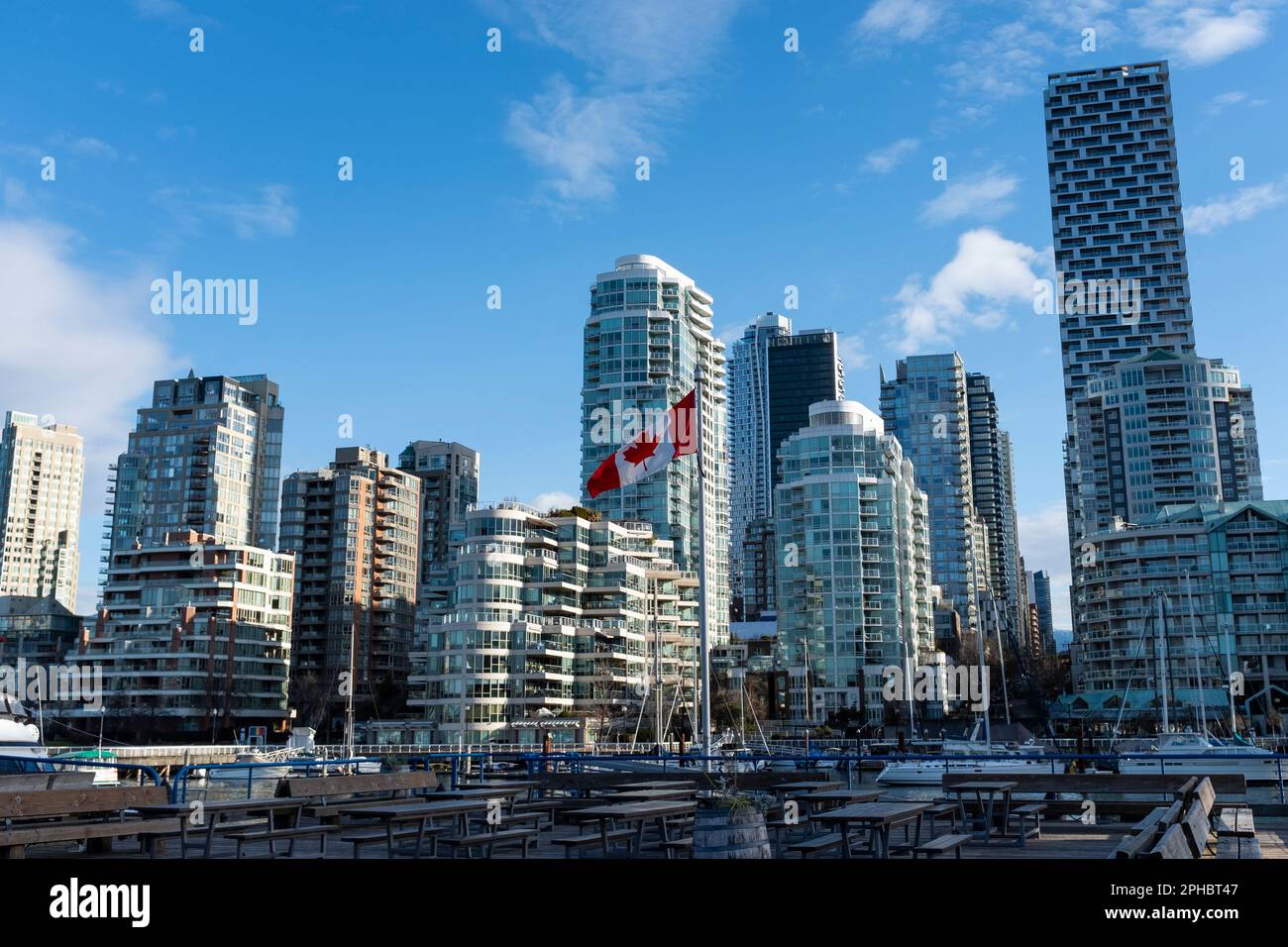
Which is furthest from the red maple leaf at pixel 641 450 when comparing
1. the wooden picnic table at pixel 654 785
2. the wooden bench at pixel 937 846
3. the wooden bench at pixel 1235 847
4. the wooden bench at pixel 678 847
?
the wooden bench at pixel 1235 847

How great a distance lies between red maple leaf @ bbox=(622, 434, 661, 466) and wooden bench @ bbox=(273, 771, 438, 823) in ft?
27.6

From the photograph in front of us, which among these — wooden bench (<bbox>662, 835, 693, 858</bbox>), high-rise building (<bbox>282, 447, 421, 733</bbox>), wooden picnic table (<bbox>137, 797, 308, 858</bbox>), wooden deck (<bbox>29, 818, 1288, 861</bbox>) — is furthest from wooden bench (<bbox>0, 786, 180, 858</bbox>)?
high-rise building (<bbox>282, 447, 421, 733</bbox>)

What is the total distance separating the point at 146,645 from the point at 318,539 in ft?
114

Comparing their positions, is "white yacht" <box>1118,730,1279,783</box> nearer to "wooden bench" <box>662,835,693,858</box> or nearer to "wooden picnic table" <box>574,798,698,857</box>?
"wooden bench" <box>662,835,693,858</box>

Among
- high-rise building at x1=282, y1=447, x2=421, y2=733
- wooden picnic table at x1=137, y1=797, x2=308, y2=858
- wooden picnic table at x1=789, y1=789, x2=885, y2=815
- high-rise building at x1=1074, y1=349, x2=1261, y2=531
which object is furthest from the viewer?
high-rise building at x1=1074, y1=349, x2=1261, y2=531

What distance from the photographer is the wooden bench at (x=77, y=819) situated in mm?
11547

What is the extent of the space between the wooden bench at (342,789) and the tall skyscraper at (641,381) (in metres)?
130

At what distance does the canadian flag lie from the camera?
24.2 m

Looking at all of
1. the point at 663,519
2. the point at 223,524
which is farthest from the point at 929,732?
the point at 223,524

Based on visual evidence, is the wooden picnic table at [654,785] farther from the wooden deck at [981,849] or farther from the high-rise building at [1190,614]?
the high-rise building at [1190,614]

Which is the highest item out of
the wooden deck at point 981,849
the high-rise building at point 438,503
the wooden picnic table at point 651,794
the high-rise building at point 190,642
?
the high-rise building at point 438,503

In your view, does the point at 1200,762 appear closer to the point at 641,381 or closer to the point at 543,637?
the point at 543,637

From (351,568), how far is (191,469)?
44.3 metres

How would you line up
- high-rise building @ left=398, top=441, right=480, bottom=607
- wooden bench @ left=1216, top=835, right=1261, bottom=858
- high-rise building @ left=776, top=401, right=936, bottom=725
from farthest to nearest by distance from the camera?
high-rise building @ left=398, top=441, right=480, bottom=607
high-rise building @ left=776, top=401, right=936, bottom=725
wooden bench @ left=1216, top=835, right=1261, bottom=858
